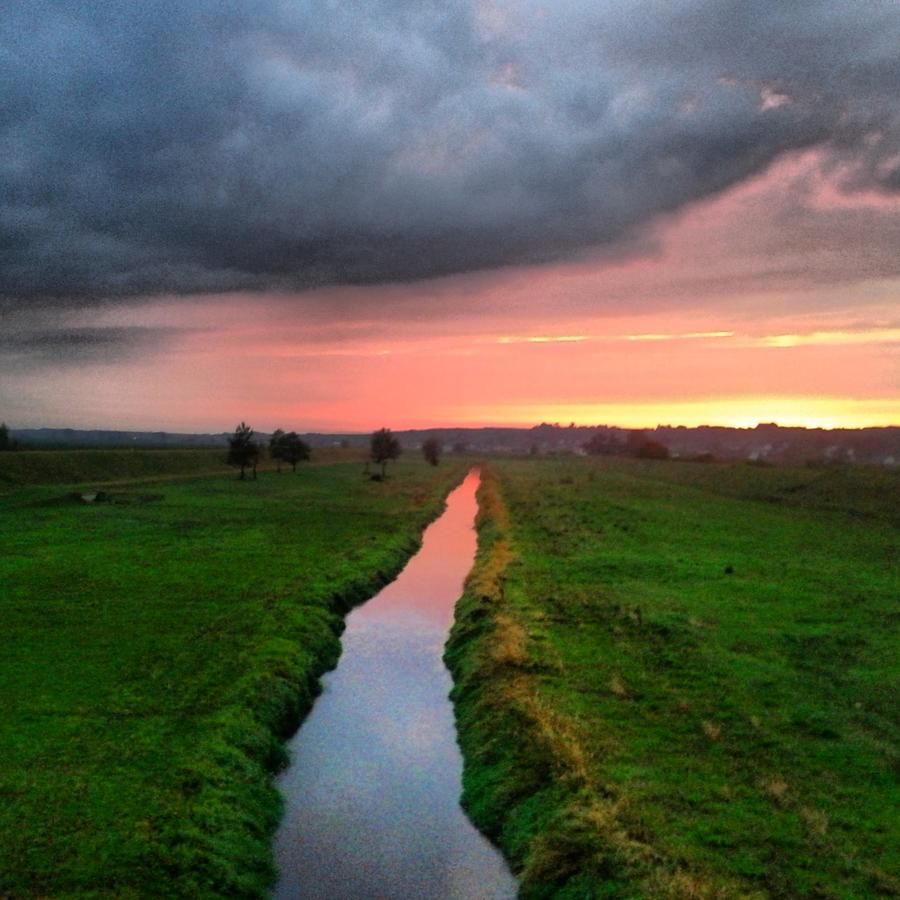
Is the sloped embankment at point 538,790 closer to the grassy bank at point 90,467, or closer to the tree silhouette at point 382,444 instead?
the grassy bank at point 90,467

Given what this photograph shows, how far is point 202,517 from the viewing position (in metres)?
53.4

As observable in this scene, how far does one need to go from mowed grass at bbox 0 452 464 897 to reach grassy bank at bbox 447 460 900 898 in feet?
15.4

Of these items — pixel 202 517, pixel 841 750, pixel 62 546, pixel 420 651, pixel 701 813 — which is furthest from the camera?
pixel 202 517

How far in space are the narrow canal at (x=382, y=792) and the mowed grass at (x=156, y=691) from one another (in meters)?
0.62

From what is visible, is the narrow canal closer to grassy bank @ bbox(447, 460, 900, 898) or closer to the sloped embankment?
the sloped embankment

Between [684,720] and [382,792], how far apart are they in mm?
6615

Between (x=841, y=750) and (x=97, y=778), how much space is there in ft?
45.9

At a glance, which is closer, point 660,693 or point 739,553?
point 660,693

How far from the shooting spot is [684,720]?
55.6 ft

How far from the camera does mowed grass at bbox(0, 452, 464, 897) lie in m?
12.0

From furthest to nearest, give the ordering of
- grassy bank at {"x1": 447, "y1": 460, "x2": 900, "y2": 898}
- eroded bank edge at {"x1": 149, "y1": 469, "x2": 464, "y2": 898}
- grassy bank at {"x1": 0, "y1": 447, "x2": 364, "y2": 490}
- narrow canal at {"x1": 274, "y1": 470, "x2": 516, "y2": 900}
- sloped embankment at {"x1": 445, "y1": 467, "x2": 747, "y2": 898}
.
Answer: grassy bank at {"x1": 0, "y1": 447, "x2": 364, "y2": 490} < narrow canal at {"x1": 274, "y1": 470, "x2": 516, "y2": 900} < eroded bank edge at {"x1": 149, "y1": 469, "x2": 464, "y2": 898} < grassy bank at {"x1": 447, "y1": 460, "x2": 900, "y2": 898} < sloped embankment at {"x1": 445, "y1": 467, "x2": 747, "y2": 898}

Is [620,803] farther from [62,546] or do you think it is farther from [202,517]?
[202,517]

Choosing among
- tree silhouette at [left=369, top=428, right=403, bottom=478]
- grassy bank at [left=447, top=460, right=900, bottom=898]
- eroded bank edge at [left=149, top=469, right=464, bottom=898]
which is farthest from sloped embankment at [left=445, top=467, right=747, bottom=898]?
tree silhouette at [left=369, top=428, right=403, bottom=478]

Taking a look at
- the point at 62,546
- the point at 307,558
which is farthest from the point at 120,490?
the point at 307,558
